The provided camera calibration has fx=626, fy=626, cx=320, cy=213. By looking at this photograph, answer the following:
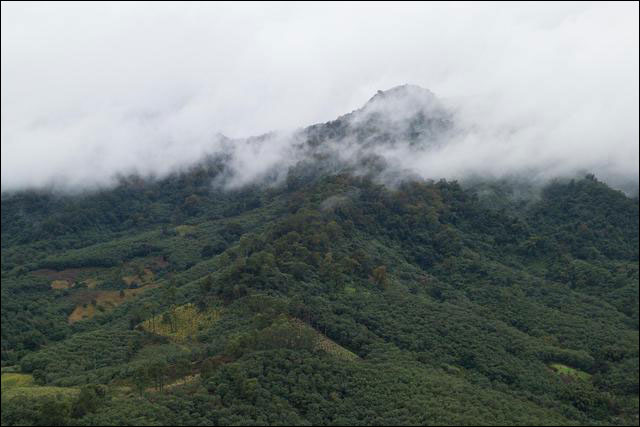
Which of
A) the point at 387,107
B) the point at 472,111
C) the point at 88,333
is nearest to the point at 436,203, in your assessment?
the point at 472,111

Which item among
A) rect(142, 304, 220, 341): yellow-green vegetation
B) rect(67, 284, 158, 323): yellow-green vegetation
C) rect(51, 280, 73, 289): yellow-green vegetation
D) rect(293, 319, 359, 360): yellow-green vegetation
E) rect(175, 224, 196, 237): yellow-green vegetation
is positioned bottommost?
rect(293, 319, 359, 360): yellow-green vegetation

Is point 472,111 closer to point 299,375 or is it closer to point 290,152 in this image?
point 290,152

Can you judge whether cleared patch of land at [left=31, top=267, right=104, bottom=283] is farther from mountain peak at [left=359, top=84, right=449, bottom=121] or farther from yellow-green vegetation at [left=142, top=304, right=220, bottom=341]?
mountain peak at [left=359, top=84, right=449, bottom=121]

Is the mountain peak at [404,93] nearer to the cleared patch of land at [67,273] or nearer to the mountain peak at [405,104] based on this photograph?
the mountain peak at [405,104]

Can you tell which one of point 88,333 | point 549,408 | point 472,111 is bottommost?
point 549,408

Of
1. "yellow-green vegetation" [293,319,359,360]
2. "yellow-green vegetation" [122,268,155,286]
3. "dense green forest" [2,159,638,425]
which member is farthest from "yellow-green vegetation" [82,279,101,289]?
"yellow-green vegetation" [293,319,359,360]

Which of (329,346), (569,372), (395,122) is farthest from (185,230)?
(569,372)

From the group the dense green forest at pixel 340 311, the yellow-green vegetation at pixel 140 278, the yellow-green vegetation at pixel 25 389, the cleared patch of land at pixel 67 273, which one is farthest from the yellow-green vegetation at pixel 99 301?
the yellow-green vegetation at pixel 25 389
